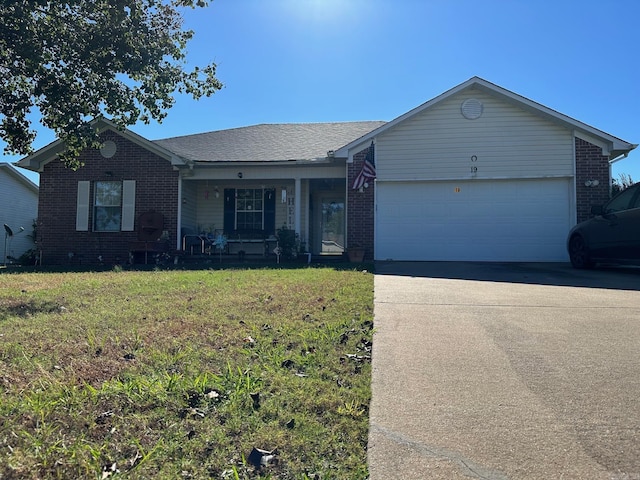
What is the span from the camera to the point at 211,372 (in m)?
3.33

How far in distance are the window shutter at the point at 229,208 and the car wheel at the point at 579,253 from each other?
965 centimetres

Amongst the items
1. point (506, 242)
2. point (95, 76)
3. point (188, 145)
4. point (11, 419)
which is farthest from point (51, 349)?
point (188, 145)

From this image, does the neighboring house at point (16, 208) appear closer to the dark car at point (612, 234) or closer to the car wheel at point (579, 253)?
the car wheel at point (579, 253)

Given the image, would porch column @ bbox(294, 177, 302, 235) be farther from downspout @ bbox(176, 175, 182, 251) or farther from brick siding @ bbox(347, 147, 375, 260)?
downspout @ bbox(176, 175, 182, 251)

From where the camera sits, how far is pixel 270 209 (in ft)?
49.2

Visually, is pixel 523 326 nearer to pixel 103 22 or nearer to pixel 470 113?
pixel 103 22

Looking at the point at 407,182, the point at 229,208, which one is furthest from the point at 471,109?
the point at 229,208

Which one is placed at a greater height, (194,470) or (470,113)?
(470,113)

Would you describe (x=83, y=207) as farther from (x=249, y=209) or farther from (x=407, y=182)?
(x=407, y=182)

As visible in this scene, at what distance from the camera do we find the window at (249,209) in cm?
1507

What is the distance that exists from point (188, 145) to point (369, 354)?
13.3 m

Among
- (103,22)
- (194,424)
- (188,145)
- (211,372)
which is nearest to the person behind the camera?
(194,424)

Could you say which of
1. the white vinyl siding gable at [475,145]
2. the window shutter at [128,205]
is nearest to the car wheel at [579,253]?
the white vinyl siding gable at [475,145]

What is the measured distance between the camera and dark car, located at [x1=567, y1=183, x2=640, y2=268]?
8.27 meters
